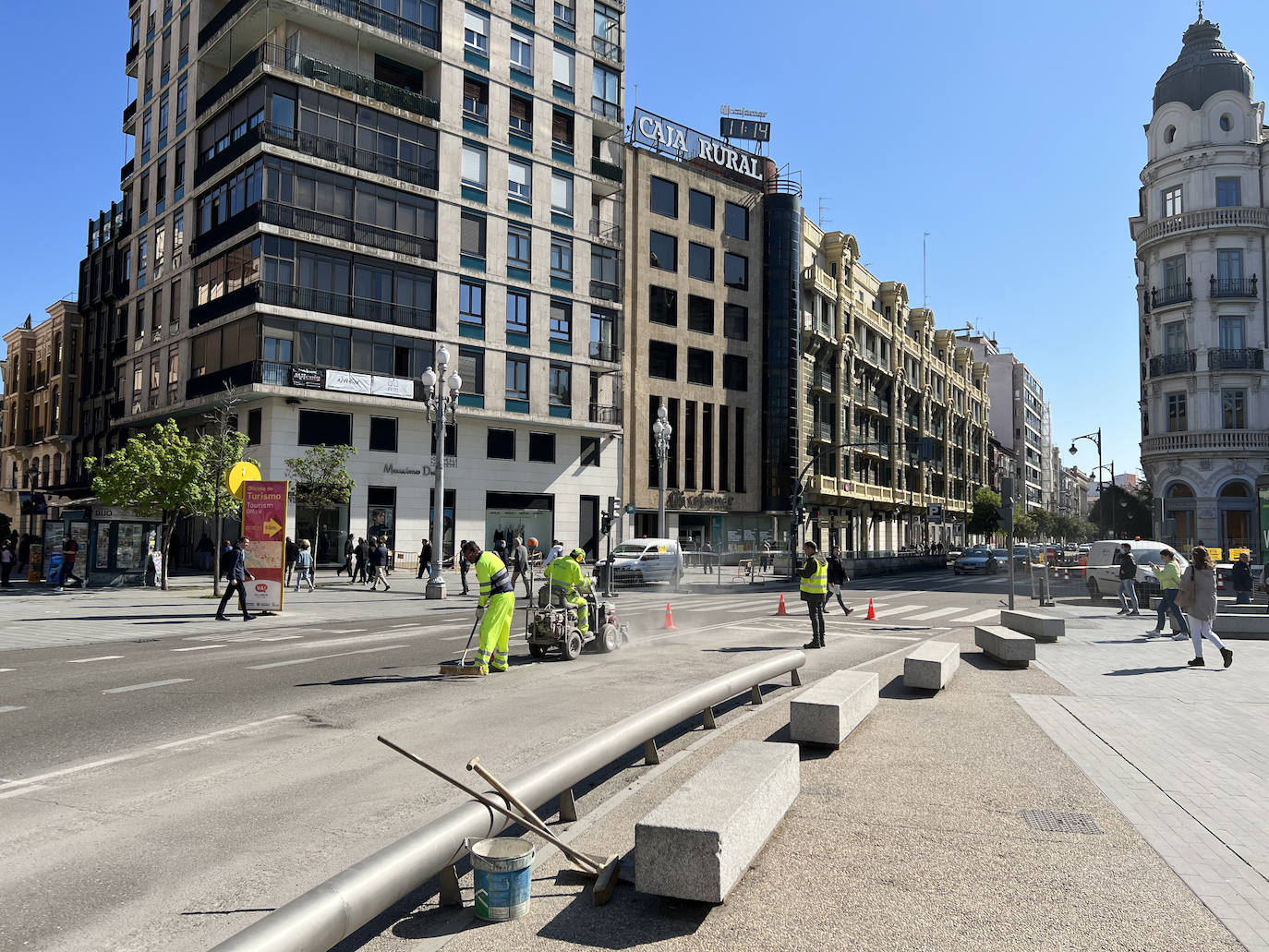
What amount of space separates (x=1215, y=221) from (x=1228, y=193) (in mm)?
2064

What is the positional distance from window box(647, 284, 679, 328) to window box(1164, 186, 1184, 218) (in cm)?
2790

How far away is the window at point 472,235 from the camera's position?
38.9 m

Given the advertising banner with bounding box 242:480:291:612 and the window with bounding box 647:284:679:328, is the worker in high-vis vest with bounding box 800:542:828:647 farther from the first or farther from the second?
the window with bounding box 647:284:679:328

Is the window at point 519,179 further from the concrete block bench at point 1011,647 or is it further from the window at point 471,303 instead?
the concrete block bench at point 1011,647

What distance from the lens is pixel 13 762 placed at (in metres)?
6.97

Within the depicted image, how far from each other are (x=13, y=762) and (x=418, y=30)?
37638mm

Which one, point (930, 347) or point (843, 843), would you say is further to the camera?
point (930, 347)

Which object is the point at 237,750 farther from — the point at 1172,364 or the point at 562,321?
the point at 1172,364

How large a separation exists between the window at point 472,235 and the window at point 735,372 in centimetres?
1857

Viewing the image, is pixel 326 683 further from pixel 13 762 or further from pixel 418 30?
pixel 418 30

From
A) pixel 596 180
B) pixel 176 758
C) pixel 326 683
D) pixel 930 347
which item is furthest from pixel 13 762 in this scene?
pixel 930 347

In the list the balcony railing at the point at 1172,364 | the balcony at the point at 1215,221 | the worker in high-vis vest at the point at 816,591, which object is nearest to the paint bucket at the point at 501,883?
the worker in high-vis vest at the point at 816,591

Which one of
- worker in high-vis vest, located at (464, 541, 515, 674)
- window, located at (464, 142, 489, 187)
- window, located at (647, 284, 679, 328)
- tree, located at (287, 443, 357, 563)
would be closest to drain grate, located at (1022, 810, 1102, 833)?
worker in high-vis vest, located at (464, 541, 515, 674)

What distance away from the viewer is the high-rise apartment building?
3381cm
